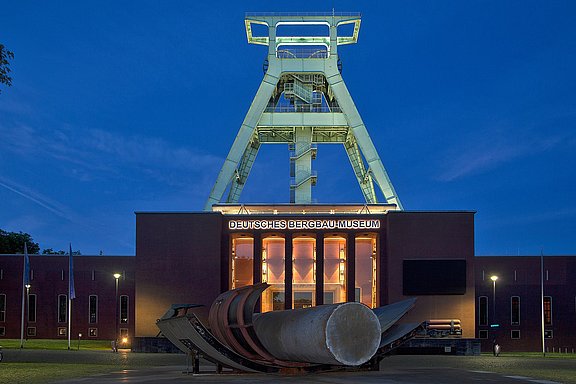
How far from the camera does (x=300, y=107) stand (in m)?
73.1

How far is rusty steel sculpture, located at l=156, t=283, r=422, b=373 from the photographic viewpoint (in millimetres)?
26547

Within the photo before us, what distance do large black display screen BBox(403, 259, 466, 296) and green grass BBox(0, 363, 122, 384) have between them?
26.7 metres

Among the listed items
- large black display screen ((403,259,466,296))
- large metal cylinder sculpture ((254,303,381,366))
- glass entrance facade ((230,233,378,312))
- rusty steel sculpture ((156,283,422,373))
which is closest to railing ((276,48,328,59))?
glass entrance facade ((230,233,378,312))

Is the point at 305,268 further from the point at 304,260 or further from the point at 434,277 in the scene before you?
the point at 434,277

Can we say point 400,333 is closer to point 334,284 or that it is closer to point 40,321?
point 334,284

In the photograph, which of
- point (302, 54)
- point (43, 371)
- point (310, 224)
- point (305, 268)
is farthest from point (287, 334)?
point (302, 54)

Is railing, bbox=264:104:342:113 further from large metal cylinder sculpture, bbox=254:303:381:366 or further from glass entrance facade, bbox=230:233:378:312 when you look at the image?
large metal cylinder sculpture, bbox=254:303:381:366

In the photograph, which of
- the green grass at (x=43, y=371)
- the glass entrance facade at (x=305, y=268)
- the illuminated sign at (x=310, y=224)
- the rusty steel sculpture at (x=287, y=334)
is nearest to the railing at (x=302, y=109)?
the glass entrance facade at (x=305, y=268)

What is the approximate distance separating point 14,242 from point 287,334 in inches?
3164

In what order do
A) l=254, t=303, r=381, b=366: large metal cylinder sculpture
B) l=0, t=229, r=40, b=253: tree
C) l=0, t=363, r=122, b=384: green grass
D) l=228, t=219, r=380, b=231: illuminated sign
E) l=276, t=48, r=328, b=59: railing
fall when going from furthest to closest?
l=0, t=229, r=40, b=253: tree → l=276, t=48, r=328, b=59: railing → l=228, t=219, r=380, b=231: illuminated sign → l=0, t=363, r=122, b=384: green grass → l=254, t=303, r=381, b=366: large metal cylinder sculpture

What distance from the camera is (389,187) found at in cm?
6856

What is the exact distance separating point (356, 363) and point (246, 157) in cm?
4845

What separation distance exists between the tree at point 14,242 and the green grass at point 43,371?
6237 cm

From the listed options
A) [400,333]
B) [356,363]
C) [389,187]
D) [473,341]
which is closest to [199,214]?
[389,187]
